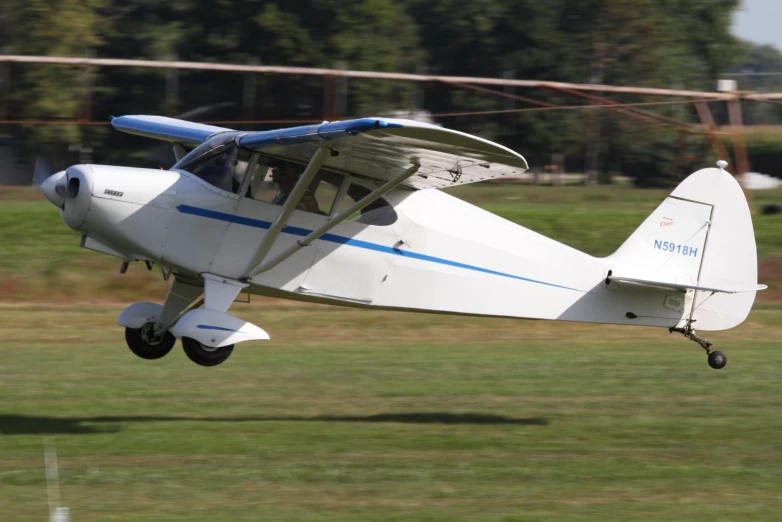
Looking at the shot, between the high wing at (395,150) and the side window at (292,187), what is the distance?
0.34 feet

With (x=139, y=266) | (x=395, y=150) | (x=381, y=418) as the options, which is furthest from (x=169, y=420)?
(x=139, y=266)

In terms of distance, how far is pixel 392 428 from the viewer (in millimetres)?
10680

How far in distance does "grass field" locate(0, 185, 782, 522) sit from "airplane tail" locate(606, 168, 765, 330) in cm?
125

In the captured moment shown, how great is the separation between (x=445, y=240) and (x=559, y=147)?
23142mm

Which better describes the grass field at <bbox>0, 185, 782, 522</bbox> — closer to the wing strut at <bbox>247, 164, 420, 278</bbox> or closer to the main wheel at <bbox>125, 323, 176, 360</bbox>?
the main wheel at <bbox>125, 323, 176, 360</bbox>

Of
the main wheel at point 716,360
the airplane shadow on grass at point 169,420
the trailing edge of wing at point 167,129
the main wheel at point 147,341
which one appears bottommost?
the airplane shadow on grass at point 169,420

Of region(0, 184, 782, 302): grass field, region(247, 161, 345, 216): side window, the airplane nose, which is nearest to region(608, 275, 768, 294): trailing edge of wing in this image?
region(247, 161, 345, 216): side window

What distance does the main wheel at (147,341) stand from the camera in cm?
1063

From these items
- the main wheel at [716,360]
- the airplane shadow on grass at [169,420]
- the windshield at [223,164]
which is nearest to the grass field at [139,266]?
the airplane shadow on grass at [169,420]

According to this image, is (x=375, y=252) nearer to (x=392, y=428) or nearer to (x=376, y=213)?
(x=376, y=213)

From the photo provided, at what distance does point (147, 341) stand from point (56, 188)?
6.12ft

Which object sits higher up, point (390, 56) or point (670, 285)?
point (670, 285)

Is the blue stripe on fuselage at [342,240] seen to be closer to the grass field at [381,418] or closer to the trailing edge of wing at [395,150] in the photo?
the trailing edge of wing at [395,150]

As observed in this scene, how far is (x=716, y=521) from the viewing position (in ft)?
25.5
